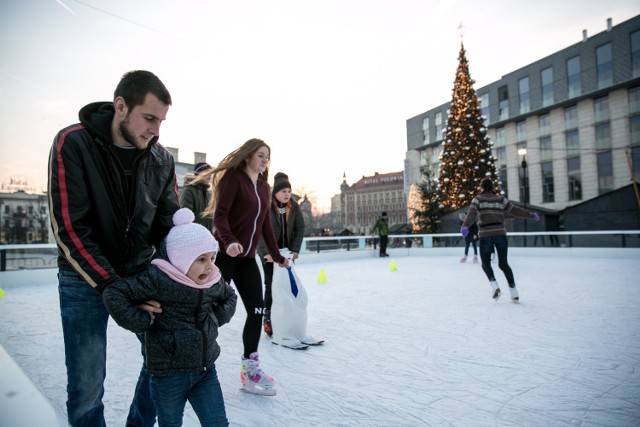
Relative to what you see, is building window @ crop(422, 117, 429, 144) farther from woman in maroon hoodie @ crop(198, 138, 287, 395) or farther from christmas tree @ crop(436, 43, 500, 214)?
woman in maroon hoodie @ crop(198, 138, 287, 395)

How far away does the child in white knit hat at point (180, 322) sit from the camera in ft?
4.64

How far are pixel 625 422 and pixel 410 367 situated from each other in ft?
4.00

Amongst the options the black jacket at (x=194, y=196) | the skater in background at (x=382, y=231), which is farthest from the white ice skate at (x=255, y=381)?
the skater in background at (x=382, y=231)

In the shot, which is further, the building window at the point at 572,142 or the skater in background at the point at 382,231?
the building window at the point at 572,142

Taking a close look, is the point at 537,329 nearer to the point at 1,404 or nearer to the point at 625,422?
the point at 625,422

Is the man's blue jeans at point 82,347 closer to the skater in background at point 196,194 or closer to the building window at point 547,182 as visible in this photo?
the skater in background at point 196,194

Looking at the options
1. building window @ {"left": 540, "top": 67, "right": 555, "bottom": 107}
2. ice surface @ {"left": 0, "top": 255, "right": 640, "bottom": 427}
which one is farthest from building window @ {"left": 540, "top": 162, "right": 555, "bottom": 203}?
ice surface @ {"left": 0, "top": 255, "right": 640, "bottom": 427}

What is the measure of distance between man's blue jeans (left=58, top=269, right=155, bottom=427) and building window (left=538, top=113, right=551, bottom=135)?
35.8 metres

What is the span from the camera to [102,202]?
1455 millimetres

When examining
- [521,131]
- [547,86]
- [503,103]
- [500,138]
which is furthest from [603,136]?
[503,103]

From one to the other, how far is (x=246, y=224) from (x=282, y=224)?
1245 mm

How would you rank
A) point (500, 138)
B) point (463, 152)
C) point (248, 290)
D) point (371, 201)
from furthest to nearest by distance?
point (371, 201) < point (500, 138) < point (463, 152) < point (248, 290)

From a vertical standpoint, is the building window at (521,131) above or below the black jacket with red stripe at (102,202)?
above

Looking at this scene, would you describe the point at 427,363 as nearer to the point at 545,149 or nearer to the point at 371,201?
the point at 545,149
